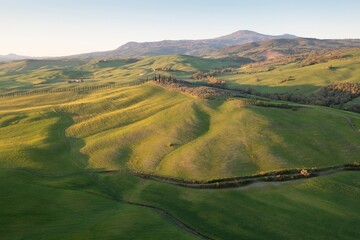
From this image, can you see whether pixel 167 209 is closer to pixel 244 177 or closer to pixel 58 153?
pixel 244 177

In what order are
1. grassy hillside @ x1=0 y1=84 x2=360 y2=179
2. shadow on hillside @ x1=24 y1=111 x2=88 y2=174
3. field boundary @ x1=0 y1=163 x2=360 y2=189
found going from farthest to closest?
1. grassy hillside @ x1=0 y1=84 x2=360 y2=179
2. shadow on hillside @ x1=24 y1=111 x2=88 y2=174
3. field boundary @ x1=0 y1=163 x2=360 y2=189

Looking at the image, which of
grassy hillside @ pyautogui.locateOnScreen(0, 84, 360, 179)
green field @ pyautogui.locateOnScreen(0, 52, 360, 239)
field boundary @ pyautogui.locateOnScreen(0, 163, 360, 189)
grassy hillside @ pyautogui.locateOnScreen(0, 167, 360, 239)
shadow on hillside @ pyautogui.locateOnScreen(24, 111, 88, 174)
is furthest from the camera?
grassy hillside @ pyautogui.locateOnScreen(0, 84, 360, 179)

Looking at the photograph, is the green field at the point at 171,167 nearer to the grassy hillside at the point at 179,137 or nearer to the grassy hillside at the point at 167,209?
the grassy hillside at the point at 167,209

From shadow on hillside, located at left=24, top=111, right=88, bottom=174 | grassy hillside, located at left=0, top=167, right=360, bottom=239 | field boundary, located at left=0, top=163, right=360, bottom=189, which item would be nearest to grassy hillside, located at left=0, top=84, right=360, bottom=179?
shadow on hillside, located at left=24, top=111, right=88, bottom=174

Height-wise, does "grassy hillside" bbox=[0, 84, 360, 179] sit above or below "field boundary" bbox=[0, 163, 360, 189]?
above

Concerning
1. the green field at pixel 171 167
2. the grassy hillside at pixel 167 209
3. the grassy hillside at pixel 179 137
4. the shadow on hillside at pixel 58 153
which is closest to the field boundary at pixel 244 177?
the green field at pixel 171 167

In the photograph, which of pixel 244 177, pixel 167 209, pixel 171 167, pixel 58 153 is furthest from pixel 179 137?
pixel 167 209

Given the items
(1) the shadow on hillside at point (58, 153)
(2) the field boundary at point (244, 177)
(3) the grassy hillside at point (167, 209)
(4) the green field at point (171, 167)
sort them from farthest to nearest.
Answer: (1) the shadow on hillside at point (58, 153) → (2) the field boundary at point (244, 177) → (4) the green field at point (171, 167) → (3) the grassy hillside at point (167, 209)

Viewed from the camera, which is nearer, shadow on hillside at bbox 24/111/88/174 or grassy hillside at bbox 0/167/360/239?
grassy hillside at bbox 0/167/360/239

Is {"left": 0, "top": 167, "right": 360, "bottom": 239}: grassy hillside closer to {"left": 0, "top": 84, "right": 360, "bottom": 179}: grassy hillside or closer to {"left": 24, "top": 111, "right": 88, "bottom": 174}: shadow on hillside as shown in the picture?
{"left": 24, "top": 111, "right": 88, "bottom": 174}: shadow on hillside
